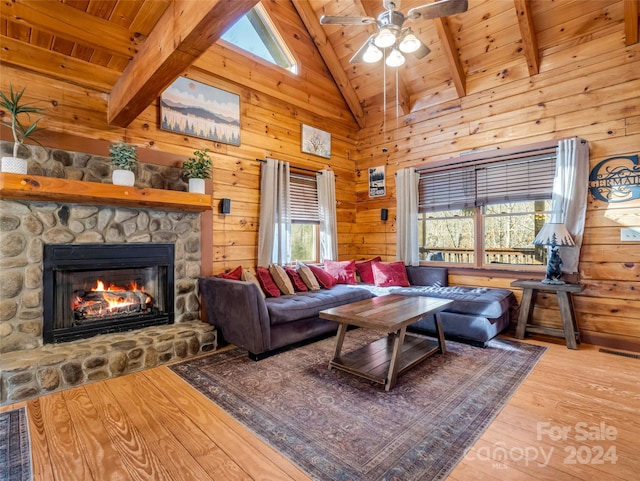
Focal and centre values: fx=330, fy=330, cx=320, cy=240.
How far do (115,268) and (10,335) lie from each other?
861mm

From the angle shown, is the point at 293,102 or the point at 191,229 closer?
the point at 191,229

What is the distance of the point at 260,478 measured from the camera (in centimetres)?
156

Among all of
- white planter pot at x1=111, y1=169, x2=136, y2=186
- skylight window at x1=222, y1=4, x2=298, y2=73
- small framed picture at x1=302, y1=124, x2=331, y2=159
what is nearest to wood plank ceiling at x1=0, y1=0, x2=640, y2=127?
skylight window at x1=222, y1=4, x2=298, y2=73

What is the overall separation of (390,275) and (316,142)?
2.31m

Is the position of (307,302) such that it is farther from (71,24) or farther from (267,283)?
(71,24)

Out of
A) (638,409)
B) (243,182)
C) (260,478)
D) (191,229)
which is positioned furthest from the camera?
(243,182)

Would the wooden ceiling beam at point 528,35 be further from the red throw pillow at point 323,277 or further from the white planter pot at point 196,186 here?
the white planter pot at point 196,186

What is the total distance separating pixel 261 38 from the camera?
4477 mm

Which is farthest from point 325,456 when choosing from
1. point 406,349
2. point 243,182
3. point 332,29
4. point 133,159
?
point 332,29

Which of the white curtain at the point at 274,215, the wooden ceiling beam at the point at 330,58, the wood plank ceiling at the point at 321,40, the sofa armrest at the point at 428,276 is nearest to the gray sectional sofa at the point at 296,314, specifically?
the sofa armrest at the point at 428,276

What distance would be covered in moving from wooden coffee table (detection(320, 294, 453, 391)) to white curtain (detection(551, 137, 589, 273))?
65.5 inches

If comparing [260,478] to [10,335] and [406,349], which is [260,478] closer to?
[406,349]

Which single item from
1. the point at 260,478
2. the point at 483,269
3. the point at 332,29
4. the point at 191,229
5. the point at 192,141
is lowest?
the point at 260,478

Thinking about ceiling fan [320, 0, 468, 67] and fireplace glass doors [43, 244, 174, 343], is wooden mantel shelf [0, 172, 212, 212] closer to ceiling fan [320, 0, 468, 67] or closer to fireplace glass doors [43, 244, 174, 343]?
fireplace glass doors [43, 244, 174, 343]
